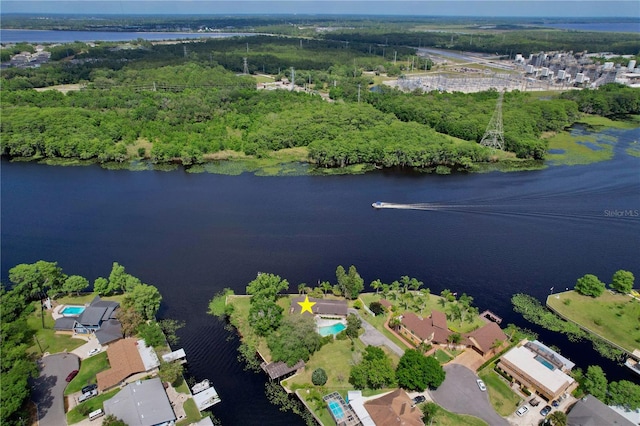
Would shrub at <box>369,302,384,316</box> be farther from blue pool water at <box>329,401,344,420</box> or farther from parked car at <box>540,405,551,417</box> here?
parked car at <box>540,405,551,417</box>

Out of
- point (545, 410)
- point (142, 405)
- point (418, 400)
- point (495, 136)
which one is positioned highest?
point (495, 136)

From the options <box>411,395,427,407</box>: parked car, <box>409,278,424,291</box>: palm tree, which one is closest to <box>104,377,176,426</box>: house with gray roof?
<box>411,395,427,407</box>: parked car

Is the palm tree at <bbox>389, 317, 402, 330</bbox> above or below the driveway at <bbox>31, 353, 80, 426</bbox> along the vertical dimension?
above

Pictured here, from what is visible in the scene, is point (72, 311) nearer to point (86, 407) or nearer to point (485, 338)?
point (86, 407)

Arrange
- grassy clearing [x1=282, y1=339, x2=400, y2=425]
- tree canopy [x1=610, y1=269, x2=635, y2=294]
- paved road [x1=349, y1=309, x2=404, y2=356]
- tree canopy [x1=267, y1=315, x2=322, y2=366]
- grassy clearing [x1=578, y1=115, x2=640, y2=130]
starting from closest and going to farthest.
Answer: grassy clearing [x1=282, y1=339, x2=400, y2=425], tree canopy [x1=267, y1=315, x2=322, y2=366], paved road [x1=349, y1=309, x2=404, y2=356], tree canopy [x1=610, y1=269, x2=635, y2=294], grassy clearing [x1=578, y1=115, x2=640, y2=130]

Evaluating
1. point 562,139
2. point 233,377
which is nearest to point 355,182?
point 233,377

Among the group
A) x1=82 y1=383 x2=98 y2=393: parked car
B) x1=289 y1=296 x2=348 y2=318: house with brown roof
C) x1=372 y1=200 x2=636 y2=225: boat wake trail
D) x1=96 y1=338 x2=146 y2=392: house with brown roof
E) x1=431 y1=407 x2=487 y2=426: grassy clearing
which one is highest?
x1=372 y1=200 x2=636 y2=225: boat wake trail

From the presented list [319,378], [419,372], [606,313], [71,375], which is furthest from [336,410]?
[606,313]
